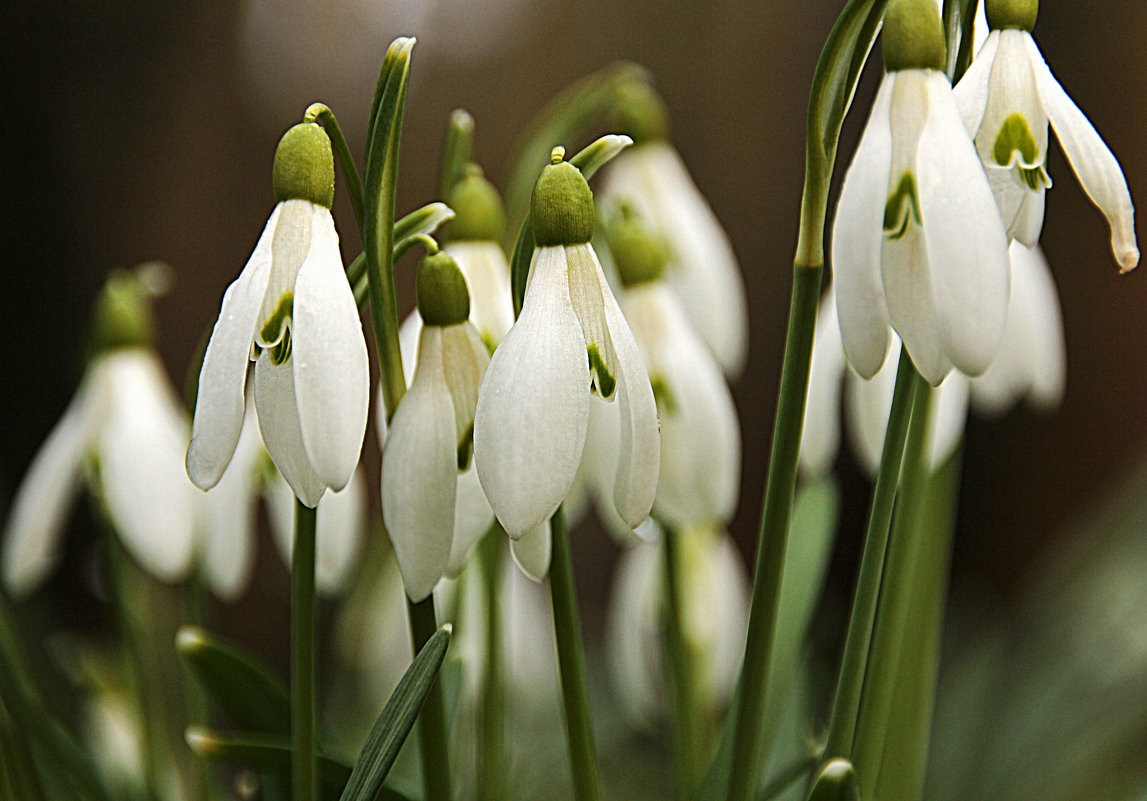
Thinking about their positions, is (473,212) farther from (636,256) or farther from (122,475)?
(122,475)

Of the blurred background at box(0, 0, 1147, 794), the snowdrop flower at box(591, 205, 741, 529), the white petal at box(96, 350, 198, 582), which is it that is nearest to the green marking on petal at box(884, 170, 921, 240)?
the snowdrop flower at box(591, 205, 741, 529)

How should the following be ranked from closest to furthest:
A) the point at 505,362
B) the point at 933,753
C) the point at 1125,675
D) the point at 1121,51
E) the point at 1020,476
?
the point at 505,362 → the point at 1125,675 → the point at 933,753 → the point at 1121,51 → the point at 1020,476

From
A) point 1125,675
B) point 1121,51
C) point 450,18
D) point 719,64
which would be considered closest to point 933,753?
point 1125,675

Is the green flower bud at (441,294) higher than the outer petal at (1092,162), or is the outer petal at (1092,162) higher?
the outer petal at (1092,162)

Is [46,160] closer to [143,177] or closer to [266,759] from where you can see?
[143,177]

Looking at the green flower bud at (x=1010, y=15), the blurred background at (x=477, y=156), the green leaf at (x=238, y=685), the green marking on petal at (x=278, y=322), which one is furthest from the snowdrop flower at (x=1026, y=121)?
the blurred background at (x=477, y=156)

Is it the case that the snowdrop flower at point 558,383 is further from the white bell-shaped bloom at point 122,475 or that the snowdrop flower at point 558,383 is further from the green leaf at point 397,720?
the white bell-shaped bloom at point 122,475

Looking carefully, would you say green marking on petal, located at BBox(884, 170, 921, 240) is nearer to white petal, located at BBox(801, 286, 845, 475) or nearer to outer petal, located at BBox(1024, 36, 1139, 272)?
outer petal, located at BBox(1024, 36, 1139, 272)

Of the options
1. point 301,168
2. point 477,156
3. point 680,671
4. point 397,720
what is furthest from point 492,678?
point 477,156
